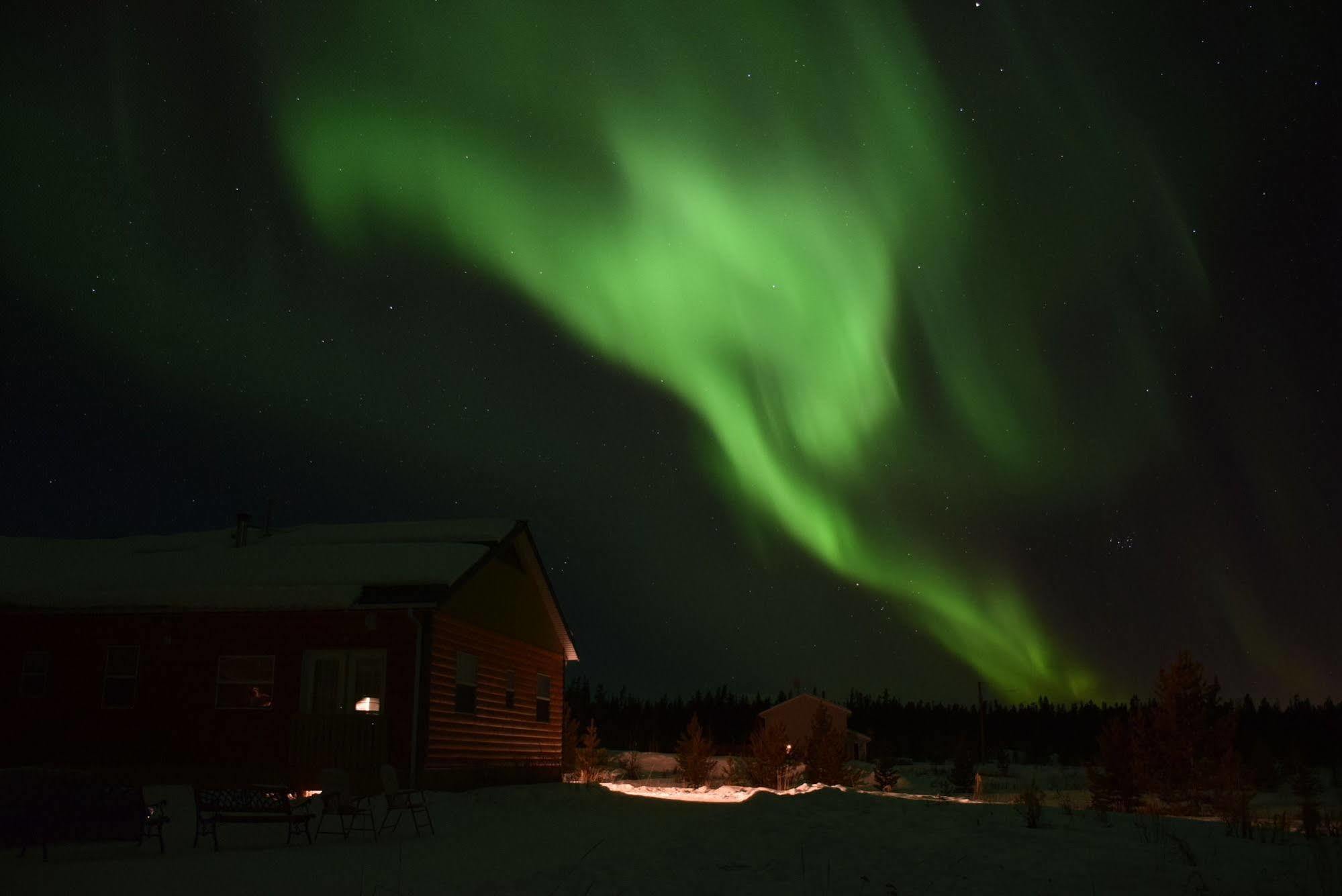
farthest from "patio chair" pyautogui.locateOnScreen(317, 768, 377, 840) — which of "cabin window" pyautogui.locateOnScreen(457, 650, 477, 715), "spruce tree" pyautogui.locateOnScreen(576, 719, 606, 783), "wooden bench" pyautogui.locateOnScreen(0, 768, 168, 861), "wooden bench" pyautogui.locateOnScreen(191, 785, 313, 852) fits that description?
"spruce tree" pyautogui.locateOnScreen(576, 719, 606, 783)

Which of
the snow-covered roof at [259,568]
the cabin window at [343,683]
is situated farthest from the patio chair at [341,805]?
the snow-covered roof at [259,568]

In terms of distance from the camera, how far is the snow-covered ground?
8.61 metres

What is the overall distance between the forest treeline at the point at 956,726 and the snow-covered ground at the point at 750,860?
147 ft

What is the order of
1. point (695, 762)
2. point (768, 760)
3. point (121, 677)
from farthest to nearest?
1. point (768, 760)
2. point (695, 762)
3. point (121, 677)

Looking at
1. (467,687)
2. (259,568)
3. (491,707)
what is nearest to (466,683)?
(467,687)

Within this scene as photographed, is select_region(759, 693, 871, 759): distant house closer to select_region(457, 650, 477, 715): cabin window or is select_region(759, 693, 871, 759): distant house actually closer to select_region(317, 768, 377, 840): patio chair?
select_region(457, 650, 477, 715): cabin window

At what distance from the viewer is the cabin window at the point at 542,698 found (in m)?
24.7

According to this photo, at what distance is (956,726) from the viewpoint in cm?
8981

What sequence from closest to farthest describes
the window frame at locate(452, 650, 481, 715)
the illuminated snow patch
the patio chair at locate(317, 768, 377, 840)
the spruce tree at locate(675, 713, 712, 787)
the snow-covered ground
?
the snow-covered ground < the patio chair at locate(317, 768, 377, 840) < the illuminated snow patch < the window frame at locate(452, 650, 481, 715) < the spruce tree at locate(675, 713, 712, 787)

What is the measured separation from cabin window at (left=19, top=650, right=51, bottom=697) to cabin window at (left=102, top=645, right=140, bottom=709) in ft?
3.92

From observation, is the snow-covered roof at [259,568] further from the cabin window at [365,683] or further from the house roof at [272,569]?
the cabin window at [365,683]

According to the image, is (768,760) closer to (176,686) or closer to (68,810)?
(176,686)

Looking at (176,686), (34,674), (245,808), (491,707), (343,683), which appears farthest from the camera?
(491,707)

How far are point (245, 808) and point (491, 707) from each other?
958 centimetres
